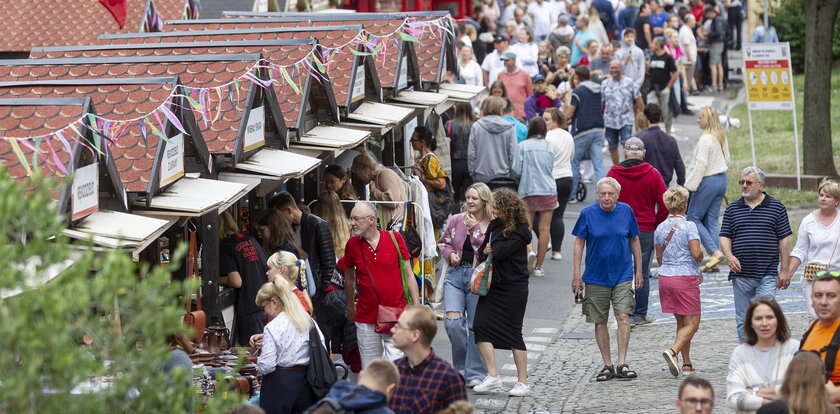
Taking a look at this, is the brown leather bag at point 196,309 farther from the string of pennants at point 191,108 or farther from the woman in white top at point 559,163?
the woman in white top at point 559,163

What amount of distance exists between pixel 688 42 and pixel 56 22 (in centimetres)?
1417

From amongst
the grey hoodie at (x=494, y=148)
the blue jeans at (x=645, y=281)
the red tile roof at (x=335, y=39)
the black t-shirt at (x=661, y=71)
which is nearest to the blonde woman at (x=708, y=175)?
the blue jeans at (x=645, y=281)

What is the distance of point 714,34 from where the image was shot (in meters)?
32.1

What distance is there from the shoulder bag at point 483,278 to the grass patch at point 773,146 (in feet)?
30.6

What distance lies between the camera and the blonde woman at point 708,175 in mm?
15148

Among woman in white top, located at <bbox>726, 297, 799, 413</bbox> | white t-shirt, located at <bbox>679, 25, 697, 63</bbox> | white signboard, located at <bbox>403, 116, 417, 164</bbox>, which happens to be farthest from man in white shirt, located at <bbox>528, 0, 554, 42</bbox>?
Answer: woman in white top, located at <bbox>726, 297, 799, 413</bbox>

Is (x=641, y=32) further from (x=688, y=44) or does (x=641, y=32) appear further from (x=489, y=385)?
(x=489, y=385)

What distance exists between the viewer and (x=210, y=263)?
11.0 m

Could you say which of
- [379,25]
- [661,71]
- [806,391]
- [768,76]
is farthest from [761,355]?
[661,71]

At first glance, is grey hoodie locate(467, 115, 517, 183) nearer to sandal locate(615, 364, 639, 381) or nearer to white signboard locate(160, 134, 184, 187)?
sandal locate(615, 364, 639, 381)

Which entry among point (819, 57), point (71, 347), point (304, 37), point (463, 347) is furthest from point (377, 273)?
point (819, 57)

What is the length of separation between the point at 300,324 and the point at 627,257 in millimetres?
3371

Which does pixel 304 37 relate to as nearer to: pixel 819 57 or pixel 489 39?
pixel 819 57

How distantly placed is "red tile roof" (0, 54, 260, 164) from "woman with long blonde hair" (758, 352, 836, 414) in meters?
5.27
